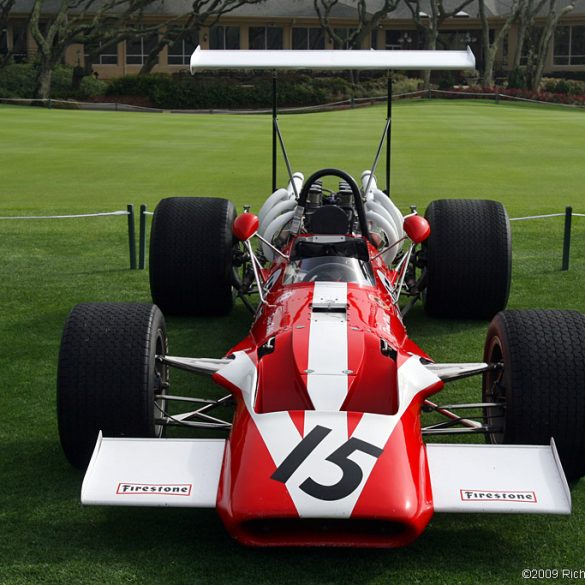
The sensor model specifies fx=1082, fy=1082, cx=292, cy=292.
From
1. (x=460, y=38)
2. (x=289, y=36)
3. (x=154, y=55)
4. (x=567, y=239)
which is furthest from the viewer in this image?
(x=460, y=38)

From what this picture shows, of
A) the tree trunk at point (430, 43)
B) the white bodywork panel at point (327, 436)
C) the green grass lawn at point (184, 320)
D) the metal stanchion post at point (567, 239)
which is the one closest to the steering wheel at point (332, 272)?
the white bodywork panel at point (327, 436)

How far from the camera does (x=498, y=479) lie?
4582 mm

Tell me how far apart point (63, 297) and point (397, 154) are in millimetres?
15562

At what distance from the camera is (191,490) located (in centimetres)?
454

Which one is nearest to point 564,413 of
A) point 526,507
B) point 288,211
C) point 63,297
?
point 526,507

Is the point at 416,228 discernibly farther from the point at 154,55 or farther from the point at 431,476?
the point at 154,55

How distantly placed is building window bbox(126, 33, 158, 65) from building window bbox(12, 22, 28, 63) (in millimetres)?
5716

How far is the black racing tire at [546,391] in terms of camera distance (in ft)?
17.0

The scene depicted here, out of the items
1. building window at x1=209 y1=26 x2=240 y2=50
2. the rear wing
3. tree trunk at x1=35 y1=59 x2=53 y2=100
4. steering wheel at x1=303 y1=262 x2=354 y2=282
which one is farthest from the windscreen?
building window at x1=209 y1=26 x2=240 y2=50

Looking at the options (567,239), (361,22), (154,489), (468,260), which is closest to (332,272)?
(154,489)

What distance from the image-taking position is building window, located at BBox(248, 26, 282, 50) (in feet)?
211

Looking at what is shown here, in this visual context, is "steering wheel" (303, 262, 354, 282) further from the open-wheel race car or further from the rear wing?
the rear wing

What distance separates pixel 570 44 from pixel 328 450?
6467cm

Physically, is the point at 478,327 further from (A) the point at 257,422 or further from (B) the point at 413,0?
(B) the point at 413,0
